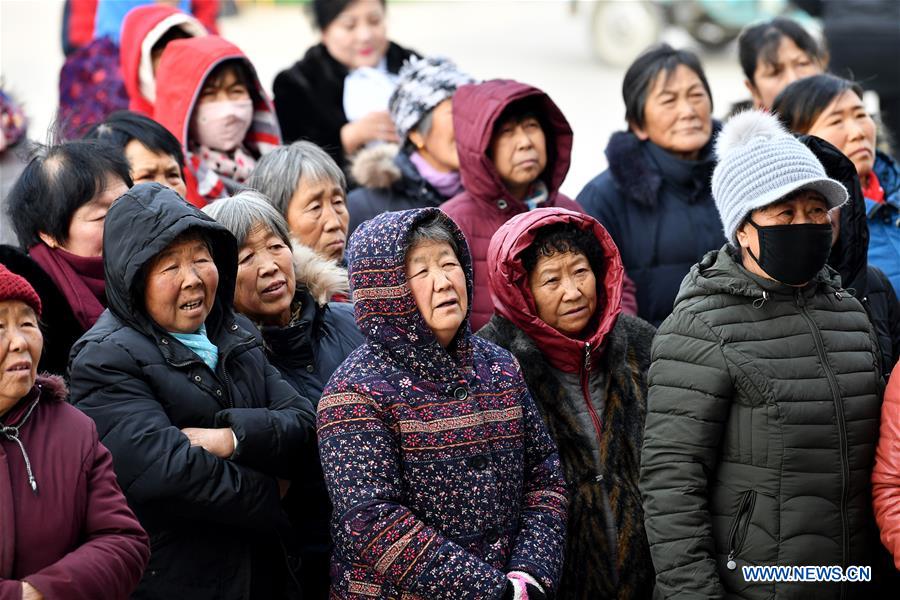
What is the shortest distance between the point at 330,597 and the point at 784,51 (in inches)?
162

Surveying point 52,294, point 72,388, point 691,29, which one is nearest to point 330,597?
point 72,388

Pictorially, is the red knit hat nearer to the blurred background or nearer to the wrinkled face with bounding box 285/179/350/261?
the wrinkled face with bounding box 285/179/350/261

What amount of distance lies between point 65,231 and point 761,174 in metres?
2.20

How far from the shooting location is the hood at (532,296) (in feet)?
13.7

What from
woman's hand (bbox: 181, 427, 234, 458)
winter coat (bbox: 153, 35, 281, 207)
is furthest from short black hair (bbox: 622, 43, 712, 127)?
woman's hand (bbox: 181, 427, 234, 458)

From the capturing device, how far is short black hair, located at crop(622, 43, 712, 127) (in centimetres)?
569

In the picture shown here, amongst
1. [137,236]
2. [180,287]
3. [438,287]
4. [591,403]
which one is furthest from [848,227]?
[137,236]

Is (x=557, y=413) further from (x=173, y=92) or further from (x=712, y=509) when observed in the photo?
(x=173, y=92)

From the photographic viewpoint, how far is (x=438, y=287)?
3.70m

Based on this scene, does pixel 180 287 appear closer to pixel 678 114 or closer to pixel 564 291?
pixel 564 291

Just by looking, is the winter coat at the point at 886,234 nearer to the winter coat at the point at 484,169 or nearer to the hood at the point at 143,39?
the winter coat at the point at 484,169

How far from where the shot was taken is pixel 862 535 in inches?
144

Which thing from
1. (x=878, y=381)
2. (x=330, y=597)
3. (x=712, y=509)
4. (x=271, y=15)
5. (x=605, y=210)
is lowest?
(x=330, y=597)

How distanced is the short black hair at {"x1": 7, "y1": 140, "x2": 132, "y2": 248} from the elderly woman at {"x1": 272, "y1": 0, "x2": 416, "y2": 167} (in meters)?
2.21
